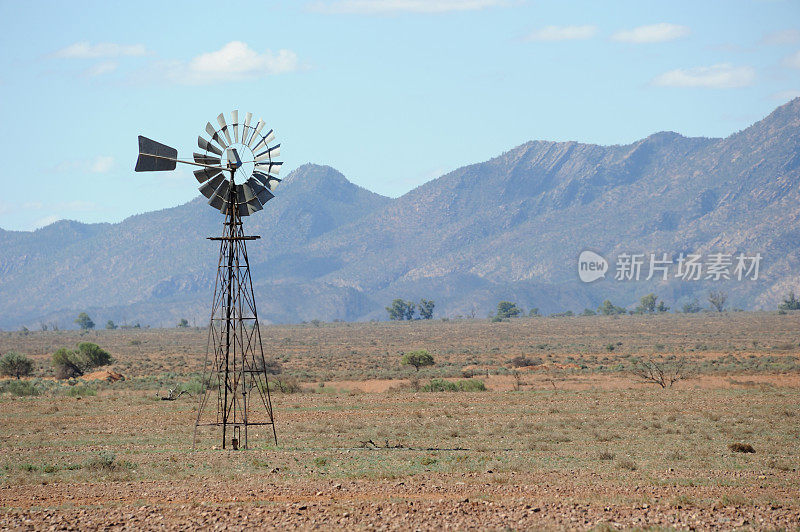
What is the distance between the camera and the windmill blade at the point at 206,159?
1992 centimetres

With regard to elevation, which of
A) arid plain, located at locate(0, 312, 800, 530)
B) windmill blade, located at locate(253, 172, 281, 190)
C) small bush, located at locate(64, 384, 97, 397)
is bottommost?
small bush, located at locate(64, 384, 97, 397)

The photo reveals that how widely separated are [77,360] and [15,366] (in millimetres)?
3346

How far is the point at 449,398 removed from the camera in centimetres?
3291

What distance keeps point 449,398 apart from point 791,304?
11585cm

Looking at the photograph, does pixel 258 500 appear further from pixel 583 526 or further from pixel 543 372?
pixel 543 372

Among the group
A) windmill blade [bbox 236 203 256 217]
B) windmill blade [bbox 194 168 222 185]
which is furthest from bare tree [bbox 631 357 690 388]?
windmill blade [bbox 194 168 222 185]

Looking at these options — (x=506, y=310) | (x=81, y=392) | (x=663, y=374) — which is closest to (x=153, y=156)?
(x=81, y=392)

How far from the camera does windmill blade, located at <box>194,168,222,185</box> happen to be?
20.1 metres

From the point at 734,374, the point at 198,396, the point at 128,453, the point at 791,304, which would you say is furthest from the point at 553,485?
the point at 791,304

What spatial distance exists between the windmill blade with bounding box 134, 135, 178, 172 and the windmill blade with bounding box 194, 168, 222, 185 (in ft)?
1.89

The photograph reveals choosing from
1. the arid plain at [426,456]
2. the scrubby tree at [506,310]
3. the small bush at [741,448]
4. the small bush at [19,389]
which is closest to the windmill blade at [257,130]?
the arid plain at [426,456]

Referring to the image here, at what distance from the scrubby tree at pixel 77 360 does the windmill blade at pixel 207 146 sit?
33375 mm

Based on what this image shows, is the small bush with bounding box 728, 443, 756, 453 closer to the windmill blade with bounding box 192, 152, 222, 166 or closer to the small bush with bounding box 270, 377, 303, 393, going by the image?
the windmill blade with bounding box 192, 152, 222, 166

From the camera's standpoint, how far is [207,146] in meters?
20.0
